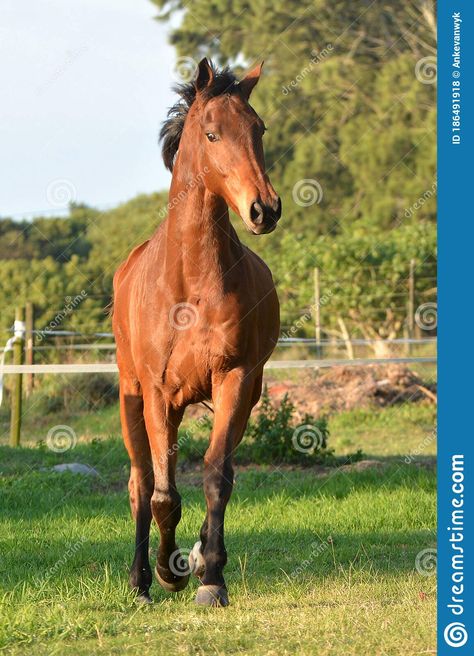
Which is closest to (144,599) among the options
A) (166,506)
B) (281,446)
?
(166,506)

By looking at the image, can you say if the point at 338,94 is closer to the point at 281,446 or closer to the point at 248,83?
the point at 281,446

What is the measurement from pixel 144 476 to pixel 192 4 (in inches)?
1111

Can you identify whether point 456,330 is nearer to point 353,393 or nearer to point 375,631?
point 375,631

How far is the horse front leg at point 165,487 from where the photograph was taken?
595 cm

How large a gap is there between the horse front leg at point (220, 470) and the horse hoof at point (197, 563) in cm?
3

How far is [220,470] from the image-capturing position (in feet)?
18.9

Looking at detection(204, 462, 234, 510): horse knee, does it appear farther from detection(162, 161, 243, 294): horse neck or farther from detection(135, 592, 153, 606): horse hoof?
detection(162, 161, 243, 294): horse neck

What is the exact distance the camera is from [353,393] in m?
16.2

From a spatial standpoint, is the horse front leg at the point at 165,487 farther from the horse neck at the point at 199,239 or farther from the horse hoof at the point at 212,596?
the horse neck at the point at 199,239

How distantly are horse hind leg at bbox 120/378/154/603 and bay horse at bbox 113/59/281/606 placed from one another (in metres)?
0.01

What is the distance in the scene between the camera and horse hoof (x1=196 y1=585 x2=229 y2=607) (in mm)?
5637

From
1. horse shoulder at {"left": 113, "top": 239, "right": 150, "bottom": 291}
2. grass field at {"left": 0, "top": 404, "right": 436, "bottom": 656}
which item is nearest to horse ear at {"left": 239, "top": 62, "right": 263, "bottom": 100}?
horse shoulder at {"left": 113, "top": 239, "right": 150, "bottom": 291}

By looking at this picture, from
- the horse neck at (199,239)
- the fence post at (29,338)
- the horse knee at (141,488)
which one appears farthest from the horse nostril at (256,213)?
the fence post at (29,338)

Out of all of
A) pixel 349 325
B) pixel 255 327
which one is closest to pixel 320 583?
pixel 255 327
